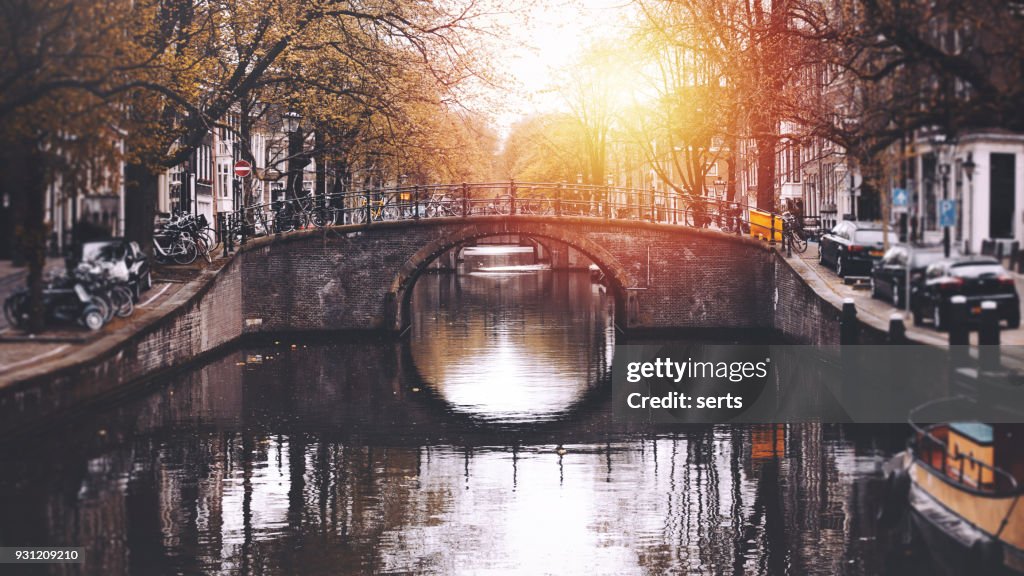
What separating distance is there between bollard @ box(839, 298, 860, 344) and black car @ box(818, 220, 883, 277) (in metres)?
0.22

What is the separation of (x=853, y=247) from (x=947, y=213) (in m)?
1.57

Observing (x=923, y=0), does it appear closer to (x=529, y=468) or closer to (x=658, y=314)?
(x=529, y=468)

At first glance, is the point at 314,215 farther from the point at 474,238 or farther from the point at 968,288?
the point at 968,288

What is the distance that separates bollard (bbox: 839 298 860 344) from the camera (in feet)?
28.1

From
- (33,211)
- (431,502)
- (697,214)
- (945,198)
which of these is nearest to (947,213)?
(945,198)

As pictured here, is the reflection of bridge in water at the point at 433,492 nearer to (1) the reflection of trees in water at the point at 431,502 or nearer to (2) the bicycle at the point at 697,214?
(1) the reflection of trees in water at the point at 431,502

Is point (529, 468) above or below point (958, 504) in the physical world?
below

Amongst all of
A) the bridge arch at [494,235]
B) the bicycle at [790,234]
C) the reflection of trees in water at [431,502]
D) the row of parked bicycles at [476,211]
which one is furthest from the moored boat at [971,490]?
the bridge arch at [494,235]

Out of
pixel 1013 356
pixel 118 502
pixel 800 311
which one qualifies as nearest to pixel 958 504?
pixel 1013 356

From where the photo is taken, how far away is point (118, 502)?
11.9m

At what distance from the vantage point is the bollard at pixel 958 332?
22.6 feet

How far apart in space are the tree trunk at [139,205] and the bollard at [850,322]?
22.5 feet

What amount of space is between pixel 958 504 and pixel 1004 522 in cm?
34

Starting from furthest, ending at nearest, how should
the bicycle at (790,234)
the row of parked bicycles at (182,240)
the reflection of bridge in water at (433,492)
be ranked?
the row of parked bicycles at (182,240)
the bicycle at (790,234)
the reflection of bridge in water at (433,492)
